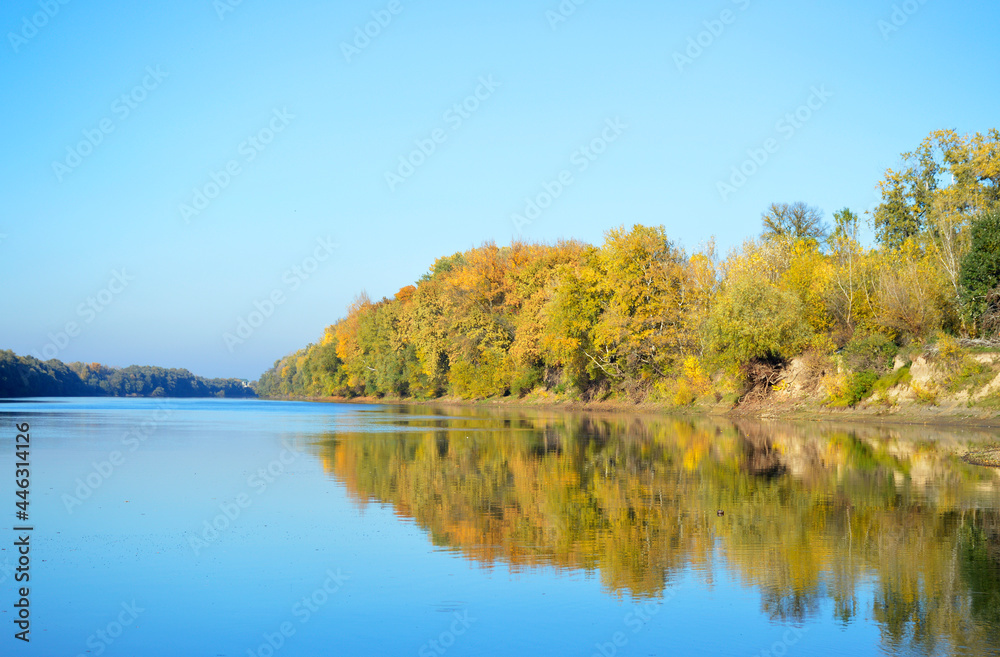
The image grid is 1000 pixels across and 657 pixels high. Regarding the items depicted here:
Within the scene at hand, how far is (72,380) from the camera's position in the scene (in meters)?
167

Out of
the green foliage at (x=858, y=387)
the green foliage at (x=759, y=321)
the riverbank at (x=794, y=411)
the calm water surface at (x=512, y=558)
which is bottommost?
the calm water surface at (x=512, y=558)

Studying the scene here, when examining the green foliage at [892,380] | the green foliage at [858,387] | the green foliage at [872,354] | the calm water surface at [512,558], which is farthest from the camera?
the green foliage at [858,387]

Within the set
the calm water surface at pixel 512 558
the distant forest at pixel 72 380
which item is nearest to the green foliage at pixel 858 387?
the calm water surface at pixel 512 558

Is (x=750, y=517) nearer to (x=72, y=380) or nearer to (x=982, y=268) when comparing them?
(x=982, y=268)

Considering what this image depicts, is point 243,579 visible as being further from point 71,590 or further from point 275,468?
point 275,468

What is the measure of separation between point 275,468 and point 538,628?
15088 millimetres

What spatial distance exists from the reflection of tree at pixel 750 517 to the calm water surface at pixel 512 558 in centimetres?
6

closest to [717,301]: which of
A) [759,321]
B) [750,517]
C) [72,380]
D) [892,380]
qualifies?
[759,321]

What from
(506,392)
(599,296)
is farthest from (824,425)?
(506,392)

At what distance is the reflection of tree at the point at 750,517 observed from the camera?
9.16 meters

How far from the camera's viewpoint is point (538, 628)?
8203mm

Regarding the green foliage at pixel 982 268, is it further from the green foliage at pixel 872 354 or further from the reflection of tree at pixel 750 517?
the reflection of tree at pixel 750 517

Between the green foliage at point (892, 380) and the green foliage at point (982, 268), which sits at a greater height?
the green foliage at point (982, 268)

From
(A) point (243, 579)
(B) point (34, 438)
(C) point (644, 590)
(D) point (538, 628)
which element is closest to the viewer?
(D) point (538, 628)
